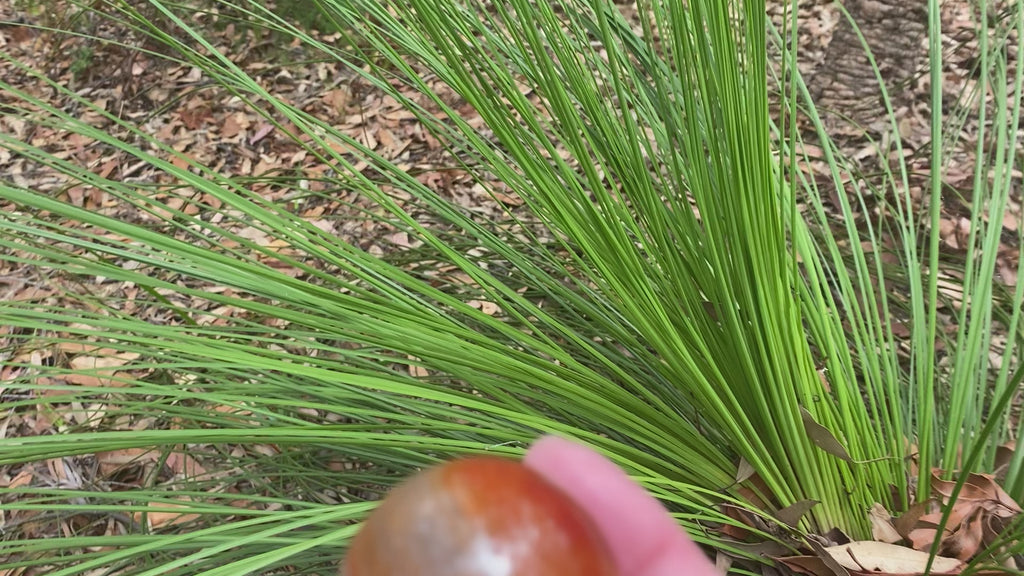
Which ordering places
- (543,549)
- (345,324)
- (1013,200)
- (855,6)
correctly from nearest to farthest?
(543,549), (345,324), (1013,200), (855,6)

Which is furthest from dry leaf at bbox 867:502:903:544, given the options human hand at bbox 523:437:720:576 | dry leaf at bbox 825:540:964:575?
human hand at bbox 523:437:720:576

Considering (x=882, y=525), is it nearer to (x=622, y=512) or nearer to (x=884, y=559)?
(x=884, y=559)

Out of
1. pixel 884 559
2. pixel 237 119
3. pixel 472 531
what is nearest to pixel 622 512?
pixel 472 531

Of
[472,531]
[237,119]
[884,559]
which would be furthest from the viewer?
[237,119]

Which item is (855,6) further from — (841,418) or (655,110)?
(841,418)

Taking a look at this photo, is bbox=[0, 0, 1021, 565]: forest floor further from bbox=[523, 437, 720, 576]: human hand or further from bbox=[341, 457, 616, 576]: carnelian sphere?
bbox=[341, 457, 616, 576]: carnelian sphere

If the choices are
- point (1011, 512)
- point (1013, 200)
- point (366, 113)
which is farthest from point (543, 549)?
point (366, 113)
